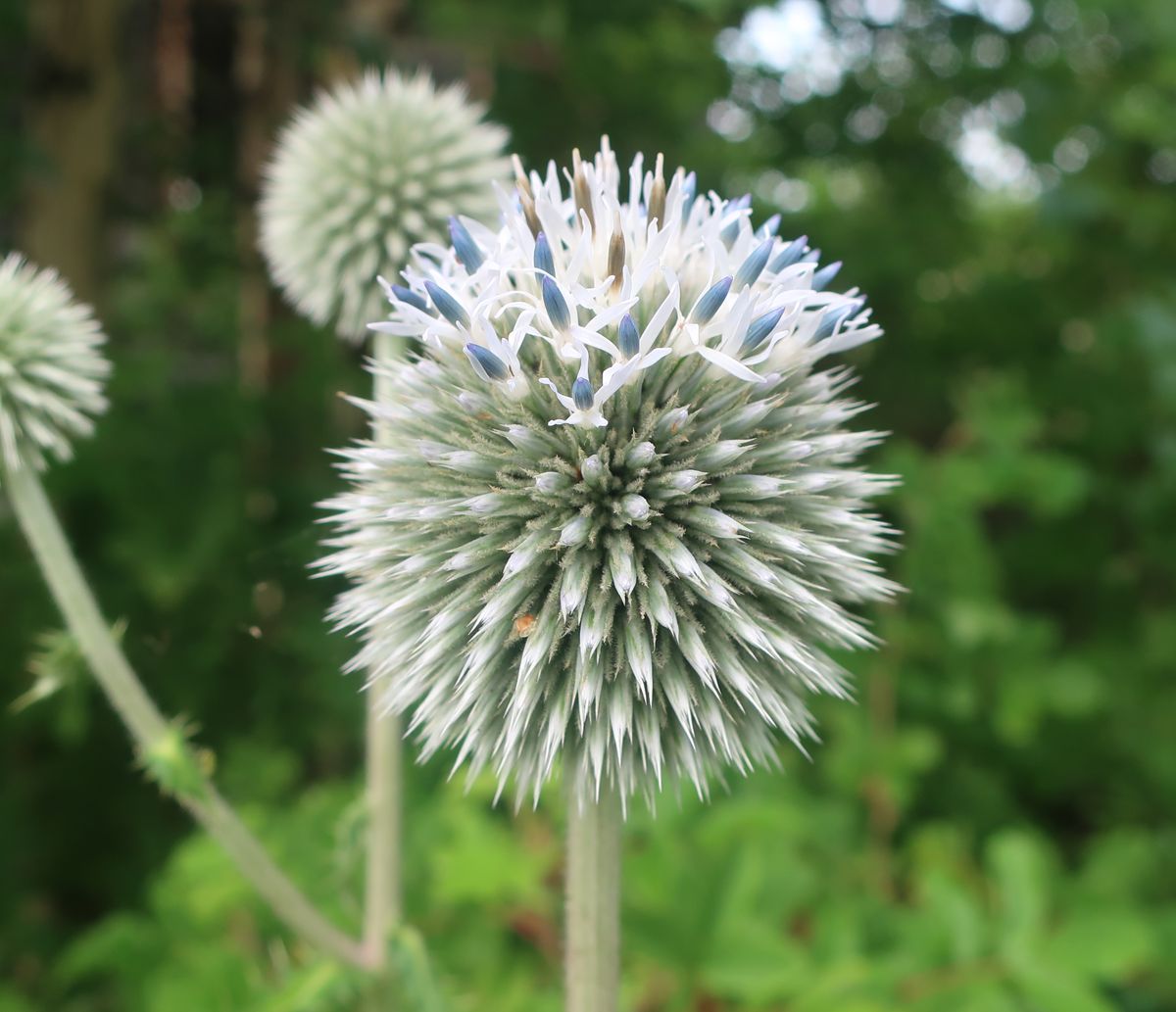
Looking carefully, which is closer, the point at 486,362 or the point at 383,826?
the point at 486,362

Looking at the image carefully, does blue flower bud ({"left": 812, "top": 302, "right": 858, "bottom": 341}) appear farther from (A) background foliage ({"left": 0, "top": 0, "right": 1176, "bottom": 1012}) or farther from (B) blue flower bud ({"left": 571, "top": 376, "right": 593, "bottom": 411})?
(A) background foliage ({"left": 0, "top": 0, "right": 1176, "bottom": 1012})

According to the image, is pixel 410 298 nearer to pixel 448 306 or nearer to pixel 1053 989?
pixel 448 306

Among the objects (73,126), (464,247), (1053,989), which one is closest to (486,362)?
(464,247)

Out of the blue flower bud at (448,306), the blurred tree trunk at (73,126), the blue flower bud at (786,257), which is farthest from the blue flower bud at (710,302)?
the blurred tree trunk at (73,126)

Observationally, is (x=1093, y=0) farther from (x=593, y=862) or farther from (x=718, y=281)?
(x=593, y=862)

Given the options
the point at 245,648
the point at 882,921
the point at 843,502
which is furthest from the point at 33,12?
the point at 882,921

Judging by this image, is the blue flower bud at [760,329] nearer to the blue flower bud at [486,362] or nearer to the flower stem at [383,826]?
the blue flower bud at [486,362]

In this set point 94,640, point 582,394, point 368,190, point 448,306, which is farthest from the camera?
point 368,190
